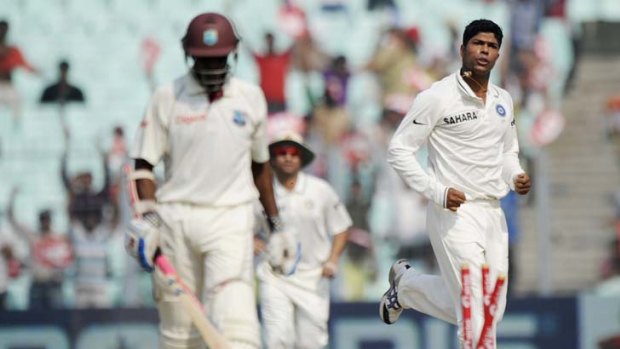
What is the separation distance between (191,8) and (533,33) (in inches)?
134

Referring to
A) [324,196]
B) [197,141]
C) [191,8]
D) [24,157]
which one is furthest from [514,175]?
[191,8]

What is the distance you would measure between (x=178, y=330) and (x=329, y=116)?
6489 mm

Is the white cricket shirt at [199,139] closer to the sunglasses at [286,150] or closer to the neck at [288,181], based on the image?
the sunglasses at [286,150]

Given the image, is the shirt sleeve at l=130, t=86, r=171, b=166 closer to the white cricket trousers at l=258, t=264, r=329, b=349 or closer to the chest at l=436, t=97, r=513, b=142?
the chest at l=436, t=97, r=513, b=142

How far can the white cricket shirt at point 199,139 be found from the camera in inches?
284

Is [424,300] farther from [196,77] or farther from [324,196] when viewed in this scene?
[324,196]

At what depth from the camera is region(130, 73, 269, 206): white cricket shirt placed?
23.7 feet

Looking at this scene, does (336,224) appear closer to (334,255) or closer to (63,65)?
(334,255)

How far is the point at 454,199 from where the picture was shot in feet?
22.5

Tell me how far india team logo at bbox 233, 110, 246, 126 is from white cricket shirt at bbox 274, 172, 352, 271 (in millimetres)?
2683

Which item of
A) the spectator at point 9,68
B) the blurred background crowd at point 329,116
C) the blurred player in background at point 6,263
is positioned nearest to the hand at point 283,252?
the blurred background crowd at point 329,116

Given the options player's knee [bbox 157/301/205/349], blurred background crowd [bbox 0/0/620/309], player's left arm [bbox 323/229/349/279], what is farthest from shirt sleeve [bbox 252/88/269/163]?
blurred background crowd [bbox 0/0/620/309]

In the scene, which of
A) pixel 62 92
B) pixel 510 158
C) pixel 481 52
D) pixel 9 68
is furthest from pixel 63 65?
pixel 481 52

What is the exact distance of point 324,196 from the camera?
10062mm
